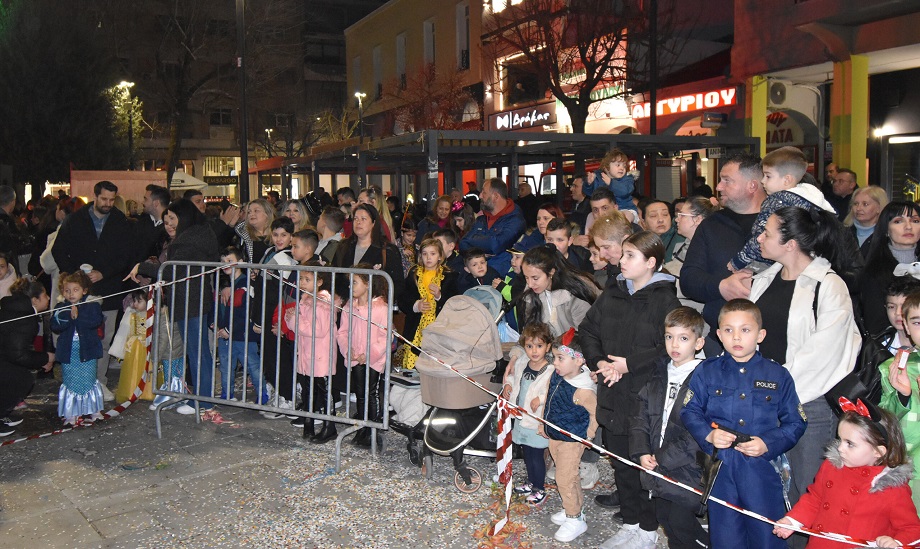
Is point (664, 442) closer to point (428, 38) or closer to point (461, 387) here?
point (461, 387)

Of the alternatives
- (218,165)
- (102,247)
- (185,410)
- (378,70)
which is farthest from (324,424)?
(218,165)

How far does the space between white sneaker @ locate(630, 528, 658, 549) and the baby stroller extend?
1.30m

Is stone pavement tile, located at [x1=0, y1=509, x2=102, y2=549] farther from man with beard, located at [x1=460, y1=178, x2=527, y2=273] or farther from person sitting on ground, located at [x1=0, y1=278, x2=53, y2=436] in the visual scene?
man with beard, located at [x1=460, y1=178, x2=527, y2=273]

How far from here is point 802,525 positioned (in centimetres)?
359

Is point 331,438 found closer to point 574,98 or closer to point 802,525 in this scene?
point 802,525

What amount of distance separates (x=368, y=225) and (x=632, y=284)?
347 centimetres

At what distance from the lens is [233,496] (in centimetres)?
540

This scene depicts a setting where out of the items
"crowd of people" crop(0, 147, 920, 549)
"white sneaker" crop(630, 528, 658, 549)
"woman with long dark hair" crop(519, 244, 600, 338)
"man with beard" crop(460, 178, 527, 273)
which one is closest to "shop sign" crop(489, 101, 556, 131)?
"man with beard" crop(460, 178, 527, 273)

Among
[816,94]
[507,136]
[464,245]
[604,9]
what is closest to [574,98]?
[604,9]

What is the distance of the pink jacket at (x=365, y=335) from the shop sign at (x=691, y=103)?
16.6 m

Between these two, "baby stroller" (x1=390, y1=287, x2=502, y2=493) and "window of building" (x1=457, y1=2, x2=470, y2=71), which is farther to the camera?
"window of building" (x1=457, y1=2, x2=470, y2=71)

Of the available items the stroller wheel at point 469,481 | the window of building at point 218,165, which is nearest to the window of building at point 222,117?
the window of building at point 218,165

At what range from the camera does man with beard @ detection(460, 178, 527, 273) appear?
802 centimetres

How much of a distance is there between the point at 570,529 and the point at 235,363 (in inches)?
162
